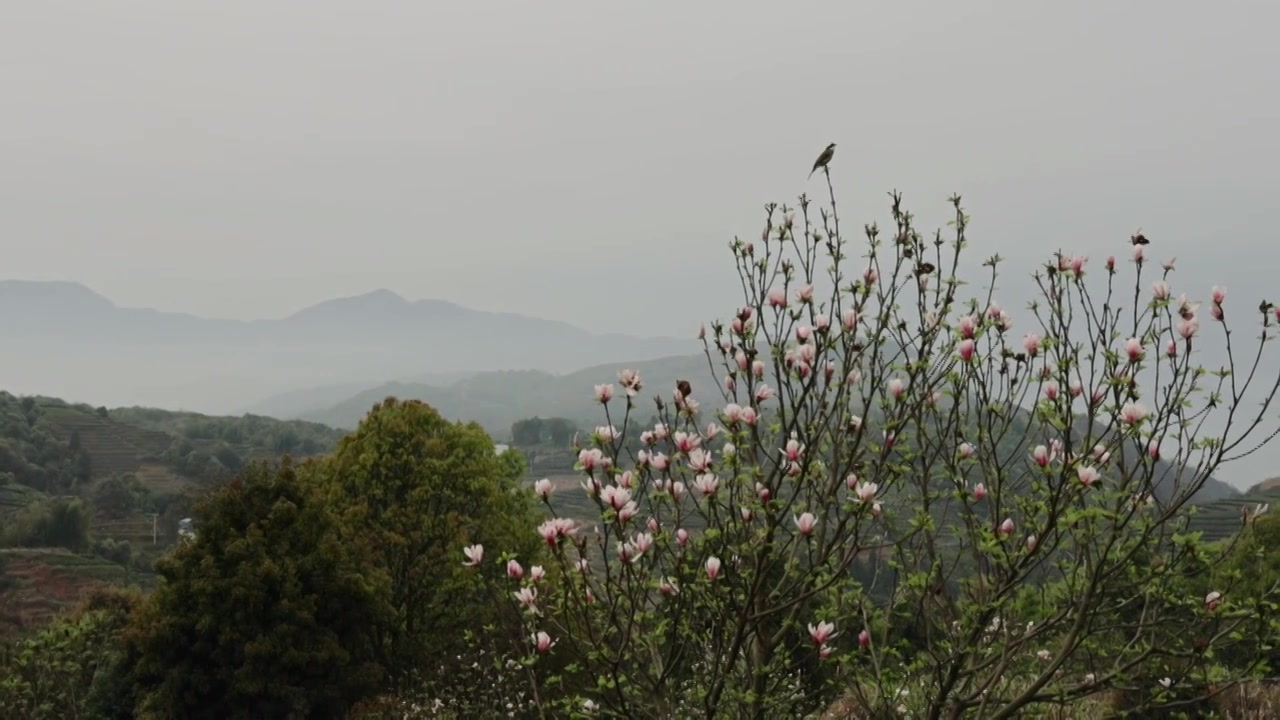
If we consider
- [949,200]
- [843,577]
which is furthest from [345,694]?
[949,200]

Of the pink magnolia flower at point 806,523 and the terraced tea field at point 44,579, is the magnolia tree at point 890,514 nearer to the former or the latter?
the pink magnolia flower at point 806,523

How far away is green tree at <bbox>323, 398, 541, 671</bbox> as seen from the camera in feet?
58.1

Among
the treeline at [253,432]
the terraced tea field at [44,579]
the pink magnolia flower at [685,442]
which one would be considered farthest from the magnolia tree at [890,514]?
the treeline at [253,432]

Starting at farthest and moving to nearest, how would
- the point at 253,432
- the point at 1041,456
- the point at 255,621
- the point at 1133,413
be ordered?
1. the point at 253,432
2. the point at 255,621
3. the point at 1041,456
4. the point at 1133,413

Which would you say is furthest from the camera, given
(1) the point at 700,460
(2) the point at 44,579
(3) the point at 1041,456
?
(2) the point at 44,579

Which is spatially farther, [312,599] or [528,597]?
[312,599]

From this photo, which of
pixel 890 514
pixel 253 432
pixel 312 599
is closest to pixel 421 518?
pixel 312 599

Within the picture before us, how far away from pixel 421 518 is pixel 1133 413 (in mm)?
15657

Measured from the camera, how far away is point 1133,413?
418 cm

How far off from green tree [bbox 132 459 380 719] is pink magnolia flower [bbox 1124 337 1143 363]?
13721 millimetres

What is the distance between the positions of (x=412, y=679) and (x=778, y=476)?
14.4m

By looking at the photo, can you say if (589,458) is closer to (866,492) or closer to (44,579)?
(866,492)

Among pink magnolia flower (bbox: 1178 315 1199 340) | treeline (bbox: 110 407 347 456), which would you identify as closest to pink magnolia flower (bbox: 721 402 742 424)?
pink magnolia flower (bbox: 1178 315 1199 340)

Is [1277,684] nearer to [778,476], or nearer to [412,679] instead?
[778,476]
